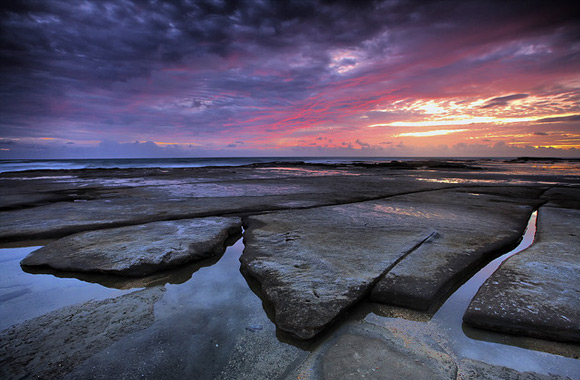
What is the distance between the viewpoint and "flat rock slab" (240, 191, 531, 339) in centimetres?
200

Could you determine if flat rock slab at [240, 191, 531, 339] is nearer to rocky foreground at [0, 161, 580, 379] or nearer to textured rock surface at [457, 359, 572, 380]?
rocky foreground at [0, 161, 580, 379]

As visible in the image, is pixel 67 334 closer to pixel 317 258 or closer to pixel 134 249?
pixel 134 249

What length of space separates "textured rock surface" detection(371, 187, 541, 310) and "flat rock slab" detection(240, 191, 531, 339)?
0.01 m

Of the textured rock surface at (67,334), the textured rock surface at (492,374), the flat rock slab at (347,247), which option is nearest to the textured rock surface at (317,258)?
the flat rock slab at (347,247)

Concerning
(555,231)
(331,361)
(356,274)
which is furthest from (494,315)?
(555,231)

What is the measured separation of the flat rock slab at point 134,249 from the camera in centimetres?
266

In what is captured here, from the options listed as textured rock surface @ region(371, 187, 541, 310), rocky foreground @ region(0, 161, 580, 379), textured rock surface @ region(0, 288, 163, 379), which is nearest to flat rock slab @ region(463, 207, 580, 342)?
rocky foreground @ region(0, 161, 580, 379)

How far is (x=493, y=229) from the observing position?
373 centimetres

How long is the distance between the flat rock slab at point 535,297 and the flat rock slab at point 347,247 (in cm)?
30

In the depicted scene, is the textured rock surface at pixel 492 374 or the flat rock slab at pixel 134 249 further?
the flat rock slab at pixel 134 249

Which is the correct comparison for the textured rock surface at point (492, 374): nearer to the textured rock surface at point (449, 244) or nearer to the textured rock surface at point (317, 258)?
the textured rock surface at point (449, 244)

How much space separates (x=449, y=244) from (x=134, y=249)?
11.3ft

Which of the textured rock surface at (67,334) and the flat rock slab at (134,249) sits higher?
the flat rock slab at (134,249)

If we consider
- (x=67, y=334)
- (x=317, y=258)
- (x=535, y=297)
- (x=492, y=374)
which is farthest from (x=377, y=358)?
(x=67, y=334)
